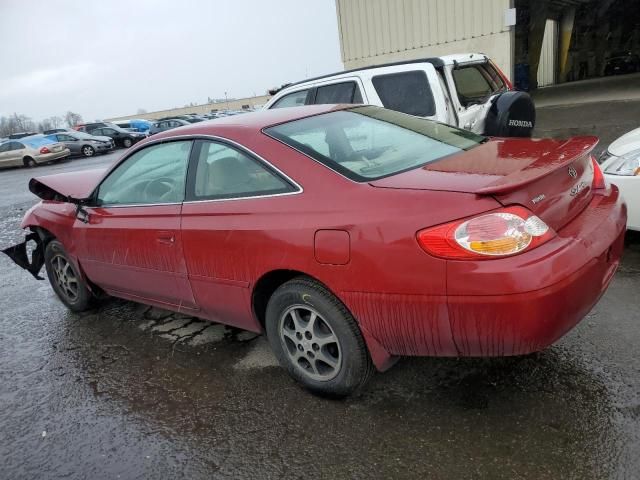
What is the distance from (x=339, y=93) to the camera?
254 inches

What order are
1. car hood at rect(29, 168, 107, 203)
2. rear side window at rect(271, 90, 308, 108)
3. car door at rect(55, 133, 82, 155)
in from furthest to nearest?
car door at rect(55, 133, 82, 155)
rear side window at rect(271, 90, 308, 108)
car hood at rect(29, 168, 107, 203)

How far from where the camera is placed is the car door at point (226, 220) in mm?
2740

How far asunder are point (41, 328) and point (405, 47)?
12864 mm

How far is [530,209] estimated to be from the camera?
7.14ft

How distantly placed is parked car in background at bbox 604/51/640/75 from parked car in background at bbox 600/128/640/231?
3007 cm

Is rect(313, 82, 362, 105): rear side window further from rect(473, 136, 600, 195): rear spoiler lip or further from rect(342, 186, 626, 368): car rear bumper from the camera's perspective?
rect(342, 186, 626, 368): car rear bumper

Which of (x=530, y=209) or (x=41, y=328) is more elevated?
(x=530, y=209)

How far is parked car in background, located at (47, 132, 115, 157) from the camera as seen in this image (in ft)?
80.2

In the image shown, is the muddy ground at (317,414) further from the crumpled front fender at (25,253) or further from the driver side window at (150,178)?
the crumpled front fender at (25,253)

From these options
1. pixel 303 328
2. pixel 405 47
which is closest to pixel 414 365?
pixel 303 328

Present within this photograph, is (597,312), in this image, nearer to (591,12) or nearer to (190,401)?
(190,401)

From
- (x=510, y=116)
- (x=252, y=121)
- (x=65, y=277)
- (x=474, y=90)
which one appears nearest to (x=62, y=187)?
(x=65, y=277)

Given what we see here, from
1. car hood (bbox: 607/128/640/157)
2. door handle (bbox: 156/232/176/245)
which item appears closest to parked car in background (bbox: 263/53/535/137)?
car hood (bbox: 607/128/640/157)

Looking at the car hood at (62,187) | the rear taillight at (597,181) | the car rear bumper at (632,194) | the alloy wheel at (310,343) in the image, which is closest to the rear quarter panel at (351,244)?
the alloy wheel at (310,343)
